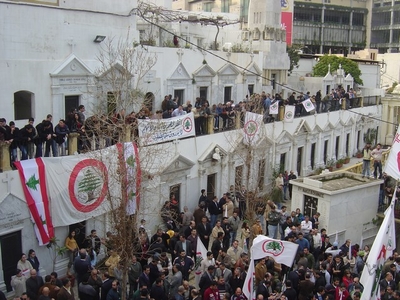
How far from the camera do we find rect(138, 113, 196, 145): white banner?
1748 centimetres

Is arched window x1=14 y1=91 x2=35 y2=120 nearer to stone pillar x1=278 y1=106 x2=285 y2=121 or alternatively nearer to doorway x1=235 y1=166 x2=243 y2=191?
doorway x1=235 y1=166 x2=243 y2=191

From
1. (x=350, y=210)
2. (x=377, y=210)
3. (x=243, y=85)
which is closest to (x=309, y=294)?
(x=350, y=210)

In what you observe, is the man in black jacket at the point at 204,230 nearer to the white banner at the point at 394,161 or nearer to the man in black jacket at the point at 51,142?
the man in black jacket at the point at 51,142

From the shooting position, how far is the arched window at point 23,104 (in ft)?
61.8

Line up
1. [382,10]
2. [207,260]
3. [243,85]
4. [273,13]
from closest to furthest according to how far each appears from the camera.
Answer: [207,260] < [243,85] < [273,13] < [382,10]

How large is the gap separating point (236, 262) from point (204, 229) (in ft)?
8.79

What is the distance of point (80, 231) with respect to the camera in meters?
17.0

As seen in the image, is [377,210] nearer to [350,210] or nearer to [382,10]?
[350,210]

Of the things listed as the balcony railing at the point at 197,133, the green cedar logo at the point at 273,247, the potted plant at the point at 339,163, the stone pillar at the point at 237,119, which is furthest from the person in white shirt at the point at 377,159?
the green cedar logo at the point at 273,247

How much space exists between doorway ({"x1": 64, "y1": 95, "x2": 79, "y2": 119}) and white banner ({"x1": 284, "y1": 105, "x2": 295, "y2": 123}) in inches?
468

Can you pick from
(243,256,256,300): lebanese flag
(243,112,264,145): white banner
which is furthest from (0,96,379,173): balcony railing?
(243,256,256,300): lebanese flag

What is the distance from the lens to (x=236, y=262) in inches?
584

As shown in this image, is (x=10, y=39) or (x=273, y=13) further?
(x=273, y=13)

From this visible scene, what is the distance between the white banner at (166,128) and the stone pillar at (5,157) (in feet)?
13.1
